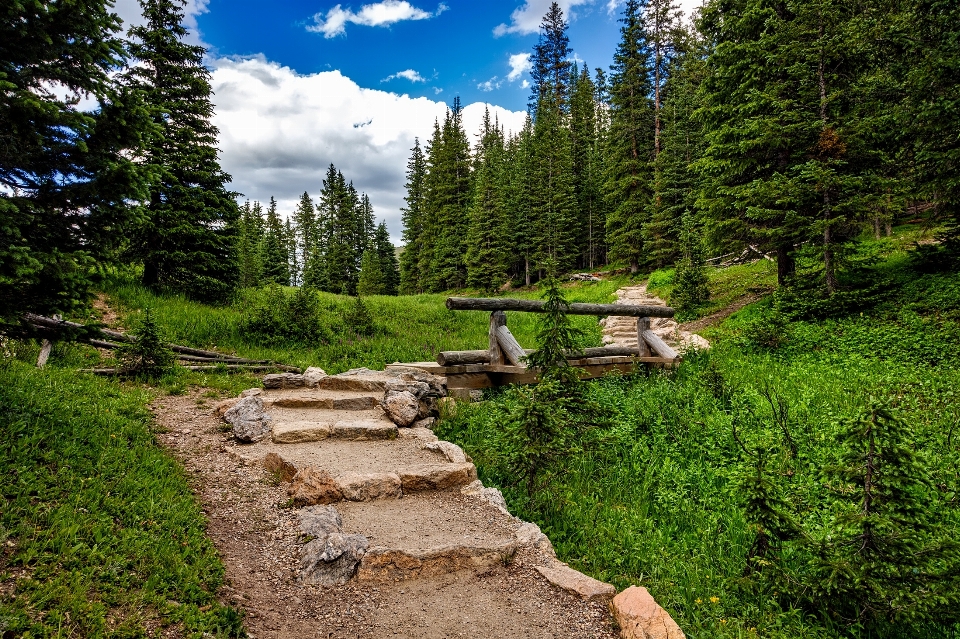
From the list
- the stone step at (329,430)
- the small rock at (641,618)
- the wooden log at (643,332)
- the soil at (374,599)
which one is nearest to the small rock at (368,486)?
the soil at (374,599)

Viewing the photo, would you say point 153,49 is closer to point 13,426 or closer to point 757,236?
point 13,426

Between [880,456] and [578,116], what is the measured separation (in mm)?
47926

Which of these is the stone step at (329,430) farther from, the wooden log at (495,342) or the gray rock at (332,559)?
the wooden log at (495,342)

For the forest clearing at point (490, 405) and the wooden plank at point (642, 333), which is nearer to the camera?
the forest clearing at point (490, 405)

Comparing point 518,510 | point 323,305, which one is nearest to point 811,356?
point 518,510

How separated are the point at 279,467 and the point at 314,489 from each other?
0.92 m

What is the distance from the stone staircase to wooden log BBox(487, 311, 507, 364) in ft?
6.02

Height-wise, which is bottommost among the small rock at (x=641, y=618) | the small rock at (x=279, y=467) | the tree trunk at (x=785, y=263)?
the small rock at (x=641, y=618)

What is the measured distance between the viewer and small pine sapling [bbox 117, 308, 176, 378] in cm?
848

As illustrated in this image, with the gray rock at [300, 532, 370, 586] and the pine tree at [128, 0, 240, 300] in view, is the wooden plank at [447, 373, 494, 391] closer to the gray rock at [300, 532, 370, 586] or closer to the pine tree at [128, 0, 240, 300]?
the gray rock at [300, 532, 370, 586]

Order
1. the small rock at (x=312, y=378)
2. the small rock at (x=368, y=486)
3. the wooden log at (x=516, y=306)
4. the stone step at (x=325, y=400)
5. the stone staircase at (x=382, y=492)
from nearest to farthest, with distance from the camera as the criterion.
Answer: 1. the stone staircase at (x=382, y=492)
2. the small rock at (x=368, y=486)
3. the stone step at (x=325, y=400)
4. the small rock at (x=312, y=378)
5. the wooden log at (x=516, y=306)

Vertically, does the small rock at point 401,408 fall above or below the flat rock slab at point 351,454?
above

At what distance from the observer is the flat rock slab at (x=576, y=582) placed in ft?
12.0

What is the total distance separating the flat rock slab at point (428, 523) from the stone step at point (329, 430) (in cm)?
173
